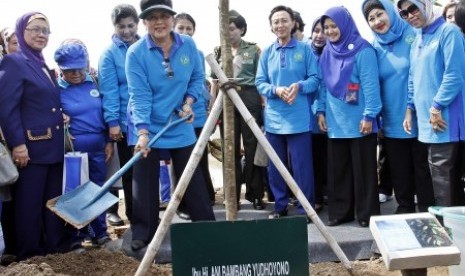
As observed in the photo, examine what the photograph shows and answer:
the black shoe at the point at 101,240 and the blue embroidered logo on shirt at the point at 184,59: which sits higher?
the blue embroidered logo on shirt at the point at 184,59

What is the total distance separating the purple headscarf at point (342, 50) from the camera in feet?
15.3

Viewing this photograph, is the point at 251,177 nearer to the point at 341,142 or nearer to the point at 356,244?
the point at 341,142

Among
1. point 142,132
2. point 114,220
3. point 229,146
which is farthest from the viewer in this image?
point 114,220

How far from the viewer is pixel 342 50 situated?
474 centimetres

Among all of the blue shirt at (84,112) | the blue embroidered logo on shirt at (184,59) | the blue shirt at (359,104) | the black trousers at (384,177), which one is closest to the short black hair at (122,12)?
the blue shirt at (84,112)

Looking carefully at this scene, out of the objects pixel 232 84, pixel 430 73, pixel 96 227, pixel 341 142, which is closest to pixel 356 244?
pixel 341 142

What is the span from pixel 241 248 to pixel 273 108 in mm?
2204

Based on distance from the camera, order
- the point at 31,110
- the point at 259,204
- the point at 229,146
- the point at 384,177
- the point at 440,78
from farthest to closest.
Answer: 1. the point at 384,177
2. the point at 259,204
3. the point at 31,110
4. the point at 440,78
5. the point at 229,146

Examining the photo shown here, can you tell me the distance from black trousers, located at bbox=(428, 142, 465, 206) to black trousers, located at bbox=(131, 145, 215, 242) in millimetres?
1692

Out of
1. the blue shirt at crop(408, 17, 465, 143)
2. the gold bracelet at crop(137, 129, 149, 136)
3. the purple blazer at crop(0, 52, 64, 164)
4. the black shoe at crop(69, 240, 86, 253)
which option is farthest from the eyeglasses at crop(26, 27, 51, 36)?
the blue shirt at crop(408, 17, 465, 143)

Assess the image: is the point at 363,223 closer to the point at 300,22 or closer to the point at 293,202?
the point at 293,202

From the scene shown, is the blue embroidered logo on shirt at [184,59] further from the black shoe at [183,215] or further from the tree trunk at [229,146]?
the black shoe at [183,215]

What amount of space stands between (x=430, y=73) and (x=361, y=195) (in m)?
1.22

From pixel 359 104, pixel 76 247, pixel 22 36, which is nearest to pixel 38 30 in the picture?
pixel 22 36
